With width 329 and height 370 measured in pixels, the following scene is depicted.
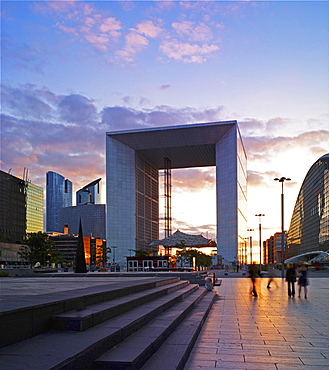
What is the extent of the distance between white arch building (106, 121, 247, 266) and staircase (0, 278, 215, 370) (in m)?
103

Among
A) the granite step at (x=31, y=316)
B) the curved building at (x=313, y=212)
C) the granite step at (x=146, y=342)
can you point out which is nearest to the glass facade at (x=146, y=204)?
the curved building at (x=313, y=212)

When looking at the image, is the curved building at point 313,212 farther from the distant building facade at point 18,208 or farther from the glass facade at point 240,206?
the distant building facade at point 18,208

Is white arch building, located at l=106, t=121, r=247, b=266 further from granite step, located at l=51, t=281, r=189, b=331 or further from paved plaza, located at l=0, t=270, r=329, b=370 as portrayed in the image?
granite step, located at l=51, t=281, r=189, b=331

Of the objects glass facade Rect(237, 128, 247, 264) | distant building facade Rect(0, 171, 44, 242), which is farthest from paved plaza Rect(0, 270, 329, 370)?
distant building facade Rect(0, 171, 44, 242)

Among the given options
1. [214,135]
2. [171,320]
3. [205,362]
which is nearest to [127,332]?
[205,362]

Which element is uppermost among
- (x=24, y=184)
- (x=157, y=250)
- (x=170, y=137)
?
(x=170, y=137)

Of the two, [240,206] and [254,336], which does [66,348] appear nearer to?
[254,336]

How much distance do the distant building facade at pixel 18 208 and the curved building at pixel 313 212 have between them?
272ft

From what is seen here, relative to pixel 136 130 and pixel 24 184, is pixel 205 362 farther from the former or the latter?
pixel 24 184

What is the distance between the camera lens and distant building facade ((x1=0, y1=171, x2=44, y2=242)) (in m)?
121

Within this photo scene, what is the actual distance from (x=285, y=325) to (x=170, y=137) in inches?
4202

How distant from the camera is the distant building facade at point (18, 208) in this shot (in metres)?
121

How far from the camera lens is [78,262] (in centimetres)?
3575

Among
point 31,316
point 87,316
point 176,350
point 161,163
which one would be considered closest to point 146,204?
point 161,163
